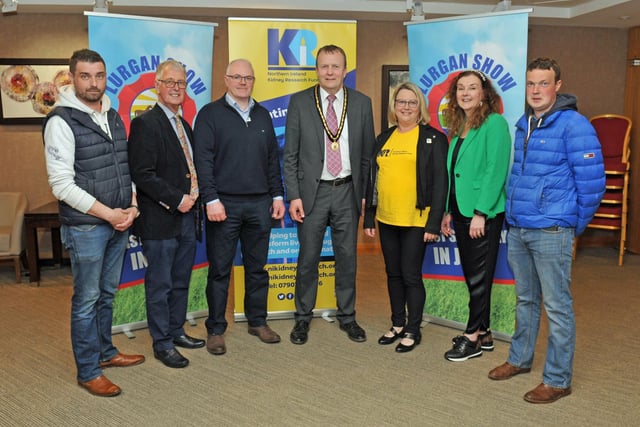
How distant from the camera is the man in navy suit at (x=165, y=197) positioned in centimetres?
332

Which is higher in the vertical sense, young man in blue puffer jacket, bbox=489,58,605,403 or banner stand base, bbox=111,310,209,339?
young man in blue puffer jacket, bbox=489,58,605,403

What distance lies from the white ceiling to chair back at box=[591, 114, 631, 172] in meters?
1.11

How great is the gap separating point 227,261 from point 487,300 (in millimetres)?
1641


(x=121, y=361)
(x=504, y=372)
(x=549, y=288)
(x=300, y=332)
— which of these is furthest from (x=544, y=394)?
(x=121, y=361)

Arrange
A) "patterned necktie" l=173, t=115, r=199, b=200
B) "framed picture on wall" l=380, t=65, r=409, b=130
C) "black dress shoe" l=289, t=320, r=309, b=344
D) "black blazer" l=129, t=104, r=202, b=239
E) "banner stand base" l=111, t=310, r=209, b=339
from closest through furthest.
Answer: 1. "black blazer" l=129, t=104, r=202, b=239
2. "patterned necktie" l=173, t=115, r=199, b=200
3. "black dress shoe" l=289, t=320, r=309, b=344
4. "banner stand base" l=111, t=310, r=209, b=339
5. "framed picture on wall" l=380, t=65, r=409, b=130

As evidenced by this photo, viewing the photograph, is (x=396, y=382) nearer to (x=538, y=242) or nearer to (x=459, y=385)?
(x=459, y=385)

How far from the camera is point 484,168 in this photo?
3516 mm

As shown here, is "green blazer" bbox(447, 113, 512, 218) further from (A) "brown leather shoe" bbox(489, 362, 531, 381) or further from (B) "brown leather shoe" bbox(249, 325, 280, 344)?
(B) "brown leather shoe" bbox(249, 325, 280, 344)

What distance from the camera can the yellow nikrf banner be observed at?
165 inches

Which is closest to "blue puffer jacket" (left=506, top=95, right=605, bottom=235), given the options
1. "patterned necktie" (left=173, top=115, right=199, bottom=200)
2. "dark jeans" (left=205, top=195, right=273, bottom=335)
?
"dark jeans" (left=205, top=195, right=273, bottom=335)

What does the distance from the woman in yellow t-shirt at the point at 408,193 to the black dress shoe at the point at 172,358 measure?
1333 mm

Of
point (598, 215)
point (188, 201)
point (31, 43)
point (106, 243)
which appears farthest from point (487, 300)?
point (31, 43)

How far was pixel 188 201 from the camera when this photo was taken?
3467 millimetres

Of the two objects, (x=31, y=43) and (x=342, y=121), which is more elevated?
(x=31, y=43)
